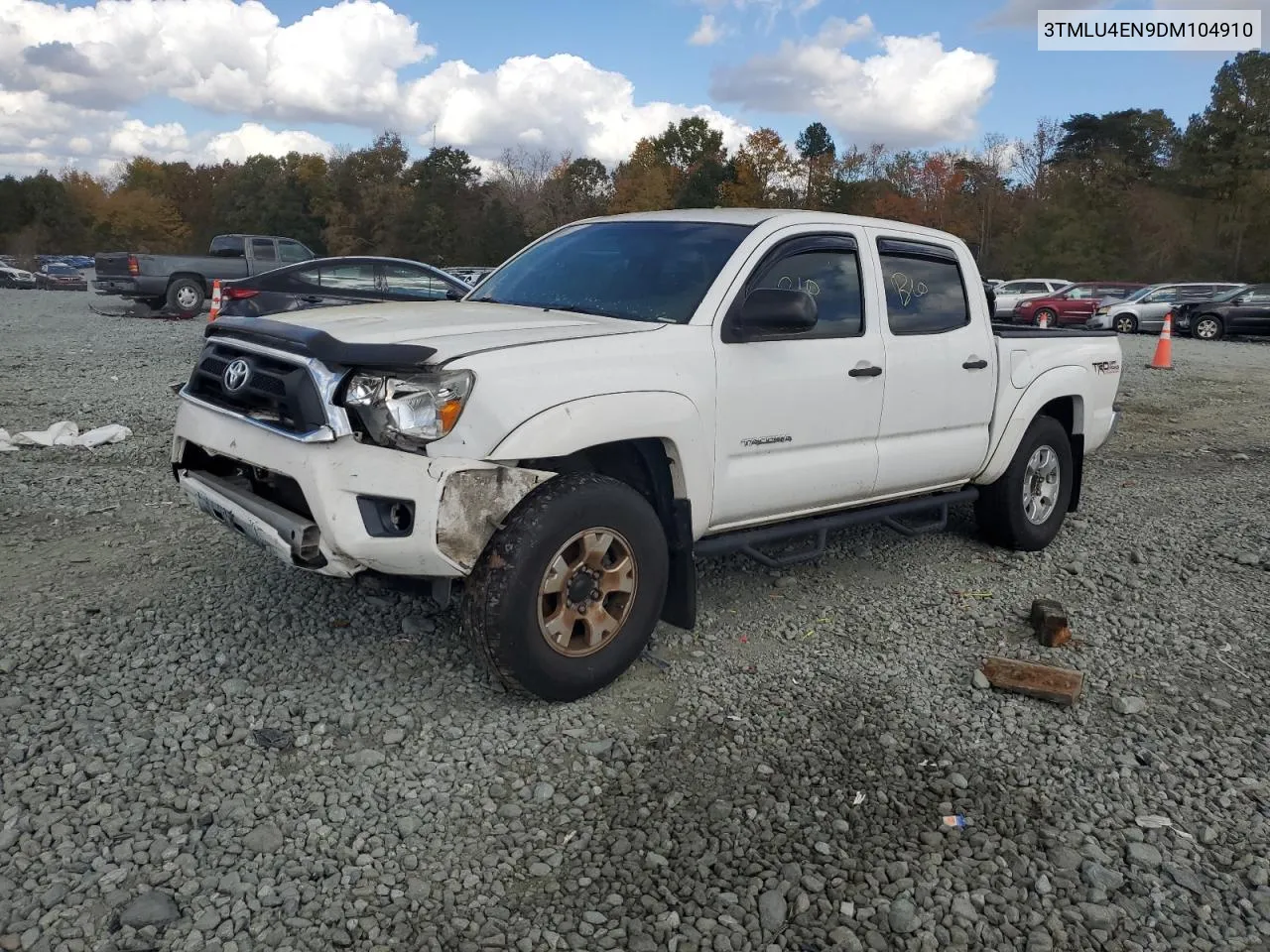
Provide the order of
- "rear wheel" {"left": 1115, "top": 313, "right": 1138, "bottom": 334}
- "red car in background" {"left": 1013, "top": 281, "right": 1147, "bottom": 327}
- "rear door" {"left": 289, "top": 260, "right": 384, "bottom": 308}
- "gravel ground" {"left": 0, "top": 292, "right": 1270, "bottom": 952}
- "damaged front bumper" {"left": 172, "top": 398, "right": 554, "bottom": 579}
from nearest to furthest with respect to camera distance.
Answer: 1. "gravel ground" {"left": 0, "top": 292, "right": 1270, "bottom": 952}
2. "damaged front bumper" {"left": 172, "top": 398, "right": 554, "bottom": 579}
3. "rear door" {"left": 289, "top": 260, "right": 384, "bottom": 308}
4. "rear wheel" {"left": 1115, "top": 313, "right": 1138, "bottom": 334}
5. "red car in background" {"left": 1013, "top": 281, "right": 1147, "bottom": 327}

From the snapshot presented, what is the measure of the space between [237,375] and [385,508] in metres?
0.90

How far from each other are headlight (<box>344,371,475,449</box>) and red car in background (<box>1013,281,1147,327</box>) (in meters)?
27.7

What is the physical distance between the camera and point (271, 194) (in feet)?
225

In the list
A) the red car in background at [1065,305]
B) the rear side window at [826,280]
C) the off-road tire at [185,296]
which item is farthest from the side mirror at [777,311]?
the red car in background at [1065,305]

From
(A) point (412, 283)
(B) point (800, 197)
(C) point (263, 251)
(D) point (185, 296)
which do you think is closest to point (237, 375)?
(A) point (412, 283)

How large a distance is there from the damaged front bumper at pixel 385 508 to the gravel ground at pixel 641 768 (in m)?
0.62

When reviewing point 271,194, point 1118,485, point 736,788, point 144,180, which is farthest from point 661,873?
point 144,180

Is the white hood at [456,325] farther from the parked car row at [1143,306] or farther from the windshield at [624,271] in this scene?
the parked car row at [1143,306]

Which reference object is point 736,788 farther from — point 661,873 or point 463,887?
point 463,887

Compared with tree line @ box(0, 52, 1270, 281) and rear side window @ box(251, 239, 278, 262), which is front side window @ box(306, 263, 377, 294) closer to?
rear side window @ box(251, 239, 278, 262)

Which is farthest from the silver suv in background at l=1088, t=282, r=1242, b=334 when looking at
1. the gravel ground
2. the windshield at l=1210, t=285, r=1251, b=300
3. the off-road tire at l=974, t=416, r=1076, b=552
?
the gravel ground

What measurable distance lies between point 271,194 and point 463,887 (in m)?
72.7

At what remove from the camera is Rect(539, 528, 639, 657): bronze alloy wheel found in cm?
361

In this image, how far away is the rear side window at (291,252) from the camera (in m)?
21.4
